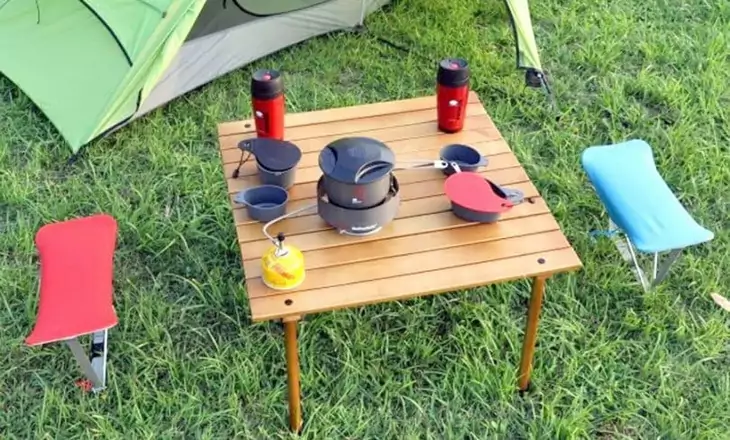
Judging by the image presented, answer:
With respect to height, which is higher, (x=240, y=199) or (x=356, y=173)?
(x=356, y=173)

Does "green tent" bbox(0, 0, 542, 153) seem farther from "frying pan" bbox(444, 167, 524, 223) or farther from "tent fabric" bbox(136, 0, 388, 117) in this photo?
"frying pan" bbox(444, 167, 524, 223)

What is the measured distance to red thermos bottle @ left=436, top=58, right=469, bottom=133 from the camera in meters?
2.04

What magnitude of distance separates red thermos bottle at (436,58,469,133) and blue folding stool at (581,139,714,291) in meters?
0.48

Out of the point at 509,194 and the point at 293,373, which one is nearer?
the point at 293,373

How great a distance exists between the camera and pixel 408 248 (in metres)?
1.81

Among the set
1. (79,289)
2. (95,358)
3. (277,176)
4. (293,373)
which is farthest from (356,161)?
(95,358)

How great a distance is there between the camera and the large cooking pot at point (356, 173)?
5.72 ft

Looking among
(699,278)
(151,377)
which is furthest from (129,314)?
(699,278)

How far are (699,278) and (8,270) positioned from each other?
194cm

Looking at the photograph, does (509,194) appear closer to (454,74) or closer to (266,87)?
(454,74)

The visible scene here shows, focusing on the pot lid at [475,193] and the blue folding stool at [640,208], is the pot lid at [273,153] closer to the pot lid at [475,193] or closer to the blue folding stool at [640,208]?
the pot lid at [475,193]

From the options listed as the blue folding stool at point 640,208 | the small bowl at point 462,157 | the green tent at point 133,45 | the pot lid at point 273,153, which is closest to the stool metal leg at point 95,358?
the pot lid at point 273,153

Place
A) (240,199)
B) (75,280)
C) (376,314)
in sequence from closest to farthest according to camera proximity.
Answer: (240,199)
(75,280)
(376,314)

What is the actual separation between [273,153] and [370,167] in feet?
1.02
